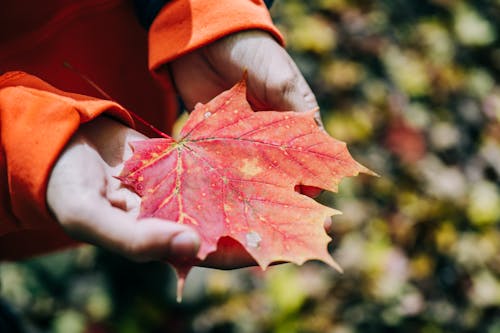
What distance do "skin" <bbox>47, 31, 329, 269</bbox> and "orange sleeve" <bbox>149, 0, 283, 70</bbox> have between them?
1.1 inches

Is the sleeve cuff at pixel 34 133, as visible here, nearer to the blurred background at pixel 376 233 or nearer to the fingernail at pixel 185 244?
the fingernail at pixel 185 244

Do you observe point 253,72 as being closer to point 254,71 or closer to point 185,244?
point 254,71

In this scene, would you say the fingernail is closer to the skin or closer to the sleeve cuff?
the skin

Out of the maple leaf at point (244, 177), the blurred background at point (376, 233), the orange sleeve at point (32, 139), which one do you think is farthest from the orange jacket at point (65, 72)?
the blurred background at point (376, 233)

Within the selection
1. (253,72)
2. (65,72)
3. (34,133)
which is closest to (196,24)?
(253,72)

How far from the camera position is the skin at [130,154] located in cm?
64

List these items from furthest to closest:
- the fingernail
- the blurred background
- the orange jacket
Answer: the blurred background → the orange jacket → the fingernail

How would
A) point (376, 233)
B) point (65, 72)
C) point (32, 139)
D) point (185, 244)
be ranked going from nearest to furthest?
point (185, 244)
point (32, 139)
point (65, 72)
point (376, 233)

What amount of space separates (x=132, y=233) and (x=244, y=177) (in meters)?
0.20

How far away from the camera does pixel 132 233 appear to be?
646 millimetres

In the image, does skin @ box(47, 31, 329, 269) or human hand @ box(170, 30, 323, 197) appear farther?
human hand @ box(170, 30, 323, 197)

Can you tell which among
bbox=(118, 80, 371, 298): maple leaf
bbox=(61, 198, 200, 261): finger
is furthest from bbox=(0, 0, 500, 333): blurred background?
bbox=(61, 198, 200, 261): finger

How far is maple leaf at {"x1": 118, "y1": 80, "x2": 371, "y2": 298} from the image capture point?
70cm

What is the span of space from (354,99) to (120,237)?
58.1 inches
